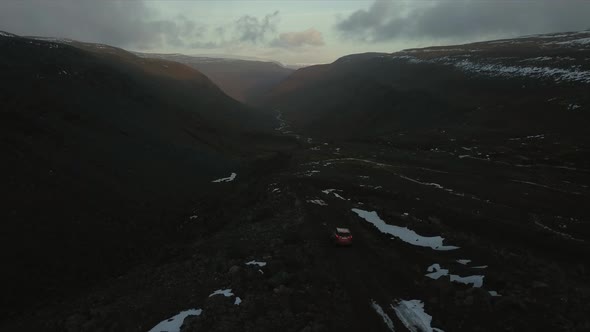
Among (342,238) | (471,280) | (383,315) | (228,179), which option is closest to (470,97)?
(228,179)

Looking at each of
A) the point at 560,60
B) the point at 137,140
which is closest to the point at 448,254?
the point at 137,140

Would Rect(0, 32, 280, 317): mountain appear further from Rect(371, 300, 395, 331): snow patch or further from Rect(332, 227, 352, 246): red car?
Rect(371, 300, 395, 331): snow patch

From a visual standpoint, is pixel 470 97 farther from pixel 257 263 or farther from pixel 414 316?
pixel 414 316

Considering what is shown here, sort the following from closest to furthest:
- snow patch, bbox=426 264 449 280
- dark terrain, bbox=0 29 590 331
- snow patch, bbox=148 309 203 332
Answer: snow patch, bbox=148 309 203 332
dark terrain, bbox=0 29 590 331
snow patch, bbox=426 264 449 280

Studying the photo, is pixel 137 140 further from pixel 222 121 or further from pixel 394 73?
pixel 394 73

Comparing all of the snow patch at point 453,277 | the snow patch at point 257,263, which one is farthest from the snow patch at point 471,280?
the snow patch at point 257,263

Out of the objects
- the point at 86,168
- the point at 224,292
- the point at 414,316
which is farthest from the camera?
the point at 86,168

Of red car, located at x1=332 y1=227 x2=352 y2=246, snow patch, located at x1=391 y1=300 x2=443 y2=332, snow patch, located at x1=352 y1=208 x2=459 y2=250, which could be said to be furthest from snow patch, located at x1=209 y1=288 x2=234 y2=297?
snow patch, located at x1=352 y1=208 x2=459 y2=250
